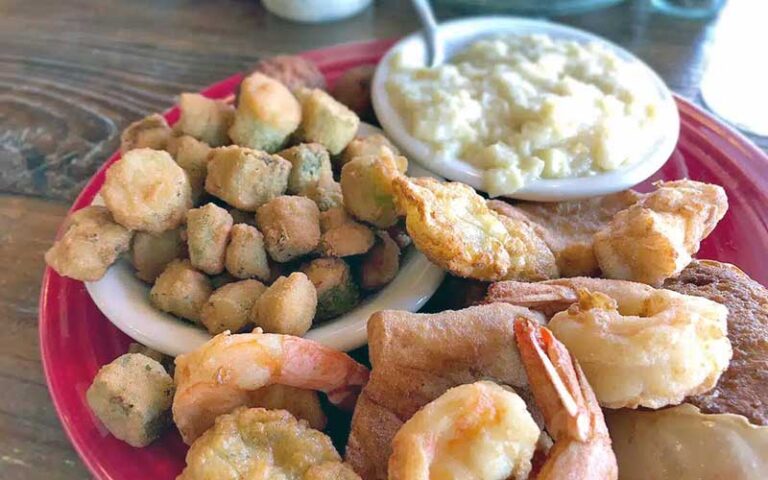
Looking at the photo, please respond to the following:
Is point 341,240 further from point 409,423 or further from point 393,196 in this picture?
point 409,423

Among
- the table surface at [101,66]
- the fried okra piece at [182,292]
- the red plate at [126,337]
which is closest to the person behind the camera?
the red plate at [126,337]

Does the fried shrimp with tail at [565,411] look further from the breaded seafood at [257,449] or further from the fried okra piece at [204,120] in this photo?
the fried okra piece at [204,120]

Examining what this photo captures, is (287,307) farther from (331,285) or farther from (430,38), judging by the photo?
(430,38)

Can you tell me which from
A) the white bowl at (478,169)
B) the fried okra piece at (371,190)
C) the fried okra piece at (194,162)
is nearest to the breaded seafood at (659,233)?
the white bowl at (478,169)

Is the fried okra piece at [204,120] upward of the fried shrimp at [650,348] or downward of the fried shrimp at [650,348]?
upward

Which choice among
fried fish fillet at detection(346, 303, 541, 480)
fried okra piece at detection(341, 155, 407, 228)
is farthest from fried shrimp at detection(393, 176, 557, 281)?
fried fish fillet at detection(346, 303, 541, 480)

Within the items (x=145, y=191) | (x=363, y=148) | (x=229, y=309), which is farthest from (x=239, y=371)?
(x=363, y=148)
